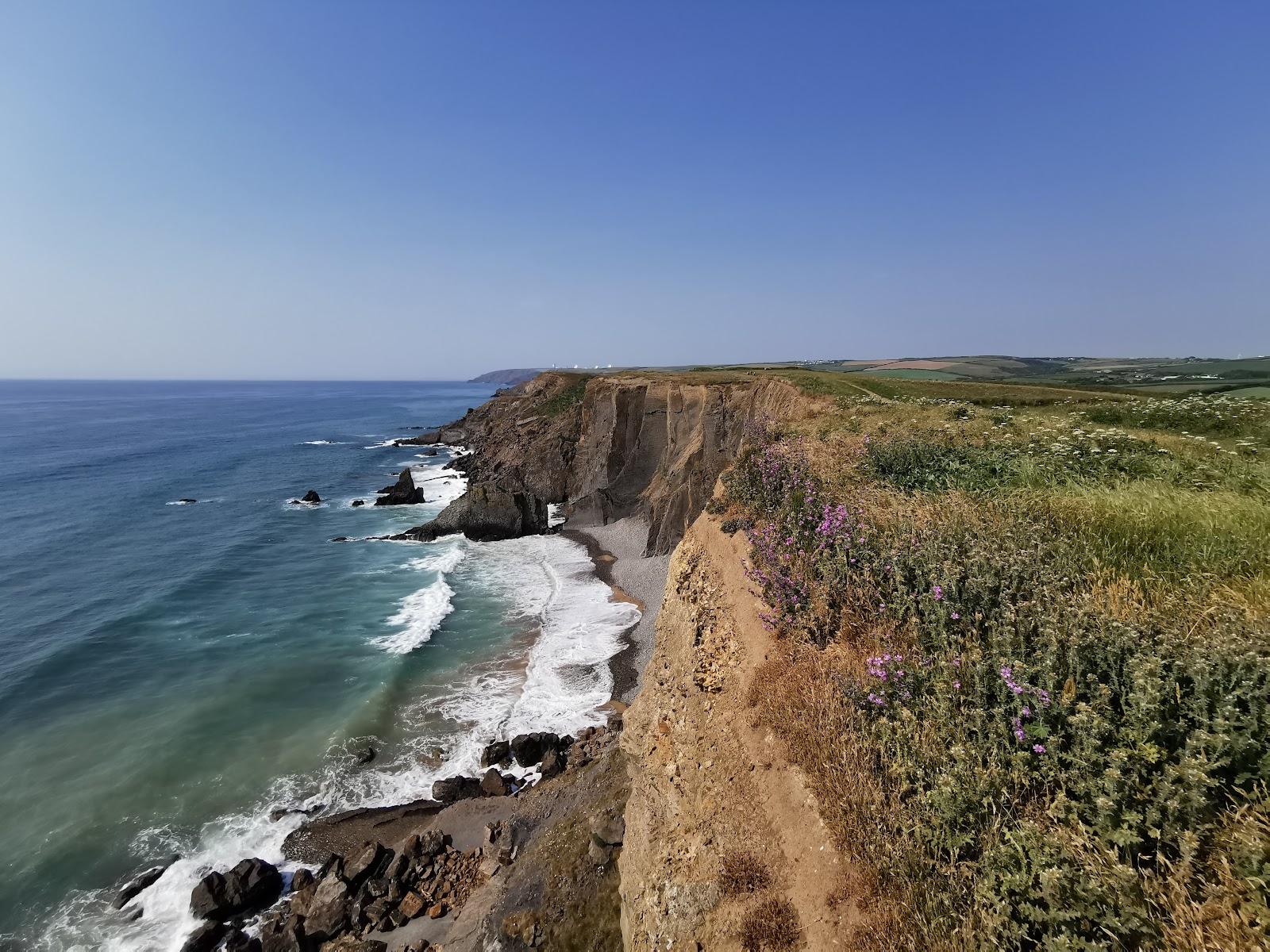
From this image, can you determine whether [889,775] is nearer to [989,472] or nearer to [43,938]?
[989,472]

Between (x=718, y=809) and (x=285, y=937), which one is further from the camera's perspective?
(x=285, y=937)

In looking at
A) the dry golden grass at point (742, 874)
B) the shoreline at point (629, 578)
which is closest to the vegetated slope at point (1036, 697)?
the dry golden grass at point (742, 874)

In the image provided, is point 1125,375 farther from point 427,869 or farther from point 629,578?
point 427,869

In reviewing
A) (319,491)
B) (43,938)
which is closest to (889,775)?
(43,938)

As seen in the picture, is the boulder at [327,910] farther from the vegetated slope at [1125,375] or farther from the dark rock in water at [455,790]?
the vegetated slope at [1125,375]

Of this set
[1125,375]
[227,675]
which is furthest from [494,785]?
[1125,375]

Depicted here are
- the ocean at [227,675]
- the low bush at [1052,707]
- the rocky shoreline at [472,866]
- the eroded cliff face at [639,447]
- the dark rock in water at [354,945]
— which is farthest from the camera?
the eroded cliff face at [639,447]

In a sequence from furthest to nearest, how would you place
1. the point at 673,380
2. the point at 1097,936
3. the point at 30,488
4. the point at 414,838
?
the point at 30,488
the point at 673,380
the point at 414,838
the point at 1097,936
